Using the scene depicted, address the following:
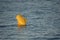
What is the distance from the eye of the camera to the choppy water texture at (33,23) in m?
6.20

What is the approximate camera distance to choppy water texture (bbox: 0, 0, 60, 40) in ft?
20.4

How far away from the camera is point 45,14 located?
855 cm

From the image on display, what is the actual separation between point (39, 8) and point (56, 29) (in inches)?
129

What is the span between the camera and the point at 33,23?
24.0 feet

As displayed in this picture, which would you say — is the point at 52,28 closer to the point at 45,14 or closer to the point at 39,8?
the point at 45,14

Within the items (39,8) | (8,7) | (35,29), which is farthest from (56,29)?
(8,7)

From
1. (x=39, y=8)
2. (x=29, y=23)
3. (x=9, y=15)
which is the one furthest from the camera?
(x=39, y=8)

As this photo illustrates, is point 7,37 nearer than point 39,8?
Yes

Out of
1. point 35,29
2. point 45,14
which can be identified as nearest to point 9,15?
point 45,14

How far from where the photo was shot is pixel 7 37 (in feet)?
19.9

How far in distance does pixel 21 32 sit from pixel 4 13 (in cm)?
261

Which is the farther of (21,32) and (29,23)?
(29,23)

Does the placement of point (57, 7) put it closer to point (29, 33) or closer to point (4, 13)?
point (4, 13)

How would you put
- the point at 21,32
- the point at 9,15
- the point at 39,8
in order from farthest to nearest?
the point at 39,8, the point at 9,15, the point at 21,32
